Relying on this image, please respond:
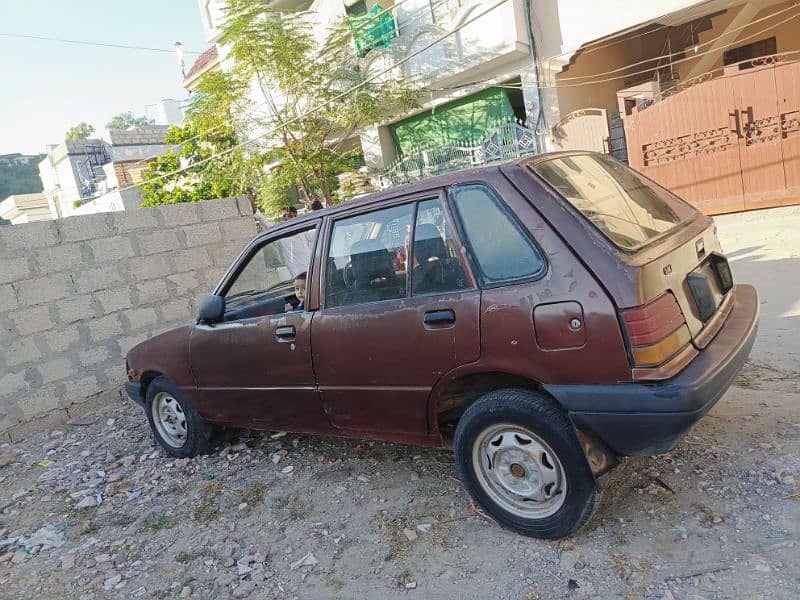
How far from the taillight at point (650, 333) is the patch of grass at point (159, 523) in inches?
114

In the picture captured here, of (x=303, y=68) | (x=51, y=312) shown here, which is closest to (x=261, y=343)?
(x=51, y=312)

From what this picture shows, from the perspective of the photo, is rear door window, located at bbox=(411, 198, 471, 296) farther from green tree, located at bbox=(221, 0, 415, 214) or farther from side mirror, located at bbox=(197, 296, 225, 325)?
green tree, located at bbox=(221, 0, 415, 214)

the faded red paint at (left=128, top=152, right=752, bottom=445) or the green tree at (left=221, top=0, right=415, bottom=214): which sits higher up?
the green tree at (left=221, top=0, right=415, bottom=214)

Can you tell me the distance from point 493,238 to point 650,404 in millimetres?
959

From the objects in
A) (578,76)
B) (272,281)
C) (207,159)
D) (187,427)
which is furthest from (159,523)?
(207,159)

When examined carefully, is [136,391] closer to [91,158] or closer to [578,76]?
[578,76]

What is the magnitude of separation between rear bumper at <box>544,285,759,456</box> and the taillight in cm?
10

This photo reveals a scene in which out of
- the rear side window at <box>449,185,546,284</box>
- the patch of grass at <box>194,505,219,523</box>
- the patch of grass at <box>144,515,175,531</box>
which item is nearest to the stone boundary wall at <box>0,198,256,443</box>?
the patch of grass at <box>144,515,175,531</box>

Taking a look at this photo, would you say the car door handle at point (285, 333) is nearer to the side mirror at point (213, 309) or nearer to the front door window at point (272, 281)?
the front door window at point (272, 281)

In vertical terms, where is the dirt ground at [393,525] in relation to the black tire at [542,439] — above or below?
below

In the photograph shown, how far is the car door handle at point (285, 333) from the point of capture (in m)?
3.31

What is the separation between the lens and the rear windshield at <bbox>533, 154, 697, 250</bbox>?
8.09 feet

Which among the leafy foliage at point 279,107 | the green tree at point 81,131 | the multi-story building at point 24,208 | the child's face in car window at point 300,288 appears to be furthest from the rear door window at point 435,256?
the green tree at point 81,131

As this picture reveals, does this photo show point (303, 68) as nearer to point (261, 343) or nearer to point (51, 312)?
point (51, 312)
